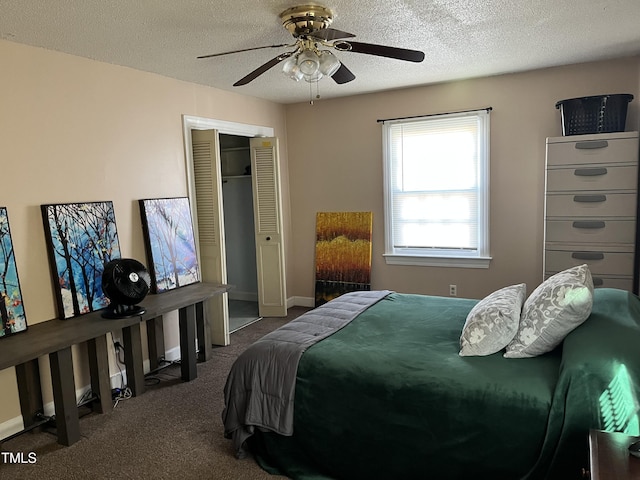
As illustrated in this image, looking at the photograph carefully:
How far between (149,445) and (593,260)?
355 cm

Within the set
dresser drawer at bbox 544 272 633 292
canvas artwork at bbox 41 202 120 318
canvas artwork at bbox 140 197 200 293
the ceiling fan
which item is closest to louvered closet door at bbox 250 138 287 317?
canvas artwork at bbox 140 197 200 293

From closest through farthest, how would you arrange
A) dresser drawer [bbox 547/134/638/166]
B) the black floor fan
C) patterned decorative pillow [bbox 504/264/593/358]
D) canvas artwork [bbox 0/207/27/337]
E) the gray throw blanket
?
patterned decorative pillow [bbox 504/264/593/358], the gray throw blanket, canvas artwork [bbox 0/207/27/337], the black floor fan, dresser drawer [bbox 547/134/638/166]

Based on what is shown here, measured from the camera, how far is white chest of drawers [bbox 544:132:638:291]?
3652 mm

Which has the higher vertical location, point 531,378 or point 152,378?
point 531,378

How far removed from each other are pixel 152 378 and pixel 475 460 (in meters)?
2.67

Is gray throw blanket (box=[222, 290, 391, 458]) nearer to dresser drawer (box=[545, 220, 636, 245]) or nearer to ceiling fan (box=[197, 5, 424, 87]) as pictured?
ceiling fan (box=[197, 5, 424, 87])

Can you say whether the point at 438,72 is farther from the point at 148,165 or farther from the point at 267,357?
the point at 267,357

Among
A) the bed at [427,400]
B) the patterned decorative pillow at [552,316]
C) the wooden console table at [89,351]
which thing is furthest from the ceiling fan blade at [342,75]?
the wooden console table at [89,351]

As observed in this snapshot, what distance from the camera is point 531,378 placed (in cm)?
A: 197

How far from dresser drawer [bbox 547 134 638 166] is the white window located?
81 centimetres

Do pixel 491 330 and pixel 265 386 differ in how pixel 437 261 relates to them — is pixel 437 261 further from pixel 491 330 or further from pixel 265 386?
pixel 265 386

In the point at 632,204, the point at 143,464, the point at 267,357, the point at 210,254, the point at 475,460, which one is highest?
the point at 632,204

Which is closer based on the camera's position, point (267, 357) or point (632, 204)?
point (267, 357)

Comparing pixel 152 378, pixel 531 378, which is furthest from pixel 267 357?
pixel 152 378
